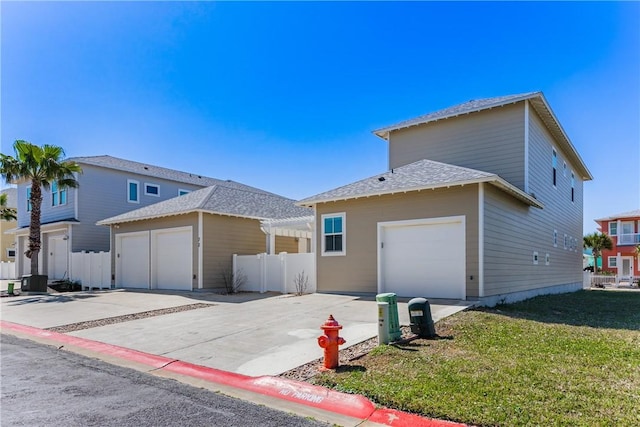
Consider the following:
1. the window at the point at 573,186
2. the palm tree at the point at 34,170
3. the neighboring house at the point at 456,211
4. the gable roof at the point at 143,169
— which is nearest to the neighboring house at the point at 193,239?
the palm tree at the point at 34,170

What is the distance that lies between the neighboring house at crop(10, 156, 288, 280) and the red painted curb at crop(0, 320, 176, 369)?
1509 centimetres

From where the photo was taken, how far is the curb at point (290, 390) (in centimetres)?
439

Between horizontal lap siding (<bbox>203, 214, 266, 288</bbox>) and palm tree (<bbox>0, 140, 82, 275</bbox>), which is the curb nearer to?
horizontal lap siding (<bbox>203, 214, 266, 288</bbox>)

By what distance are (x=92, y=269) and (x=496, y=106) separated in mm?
21108

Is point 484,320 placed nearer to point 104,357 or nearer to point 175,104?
point 104,357

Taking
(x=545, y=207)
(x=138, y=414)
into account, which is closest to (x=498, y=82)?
(x=545, y=207)

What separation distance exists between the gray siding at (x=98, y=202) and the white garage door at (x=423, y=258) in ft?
64.7

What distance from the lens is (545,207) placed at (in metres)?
17.3

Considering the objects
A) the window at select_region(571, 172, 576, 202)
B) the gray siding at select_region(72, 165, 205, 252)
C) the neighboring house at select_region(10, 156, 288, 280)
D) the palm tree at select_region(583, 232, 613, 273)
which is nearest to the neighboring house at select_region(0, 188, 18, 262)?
the neighboring house at select_region(10, 156, 288, 280)

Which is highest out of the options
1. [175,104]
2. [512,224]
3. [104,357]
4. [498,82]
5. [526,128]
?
[498,82]

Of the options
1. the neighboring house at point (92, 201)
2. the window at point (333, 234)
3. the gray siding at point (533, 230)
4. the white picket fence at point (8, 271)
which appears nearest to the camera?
the gray siding at point (533, 230)

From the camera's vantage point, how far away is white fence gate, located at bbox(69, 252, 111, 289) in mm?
21344

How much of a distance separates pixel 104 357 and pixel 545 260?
17.4 m

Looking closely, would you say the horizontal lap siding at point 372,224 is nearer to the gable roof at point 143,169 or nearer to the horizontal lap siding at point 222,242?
the horizontal lap siding at point 222,242
